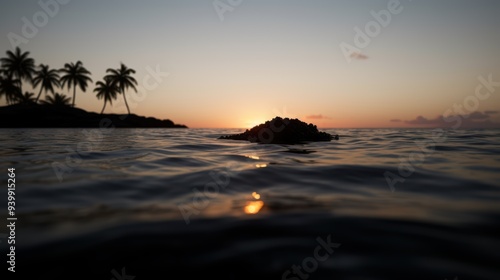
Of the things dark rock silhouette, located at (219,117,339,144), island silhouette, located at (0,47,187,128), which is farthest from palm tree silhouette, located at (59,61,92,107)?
dark rock silhouette, located at (219,117,339,144)

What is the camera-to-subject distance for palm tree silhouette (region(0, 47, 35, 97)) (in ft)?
142

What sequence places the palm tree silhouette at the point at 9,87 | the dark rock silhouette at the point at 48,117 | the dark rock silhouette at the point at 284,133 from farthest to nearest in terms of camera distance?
the palm tree silhouette at the point at 9,87, the dark rock silhouette at the point at 48,117, the dark rock silhouette at the point at 284,133

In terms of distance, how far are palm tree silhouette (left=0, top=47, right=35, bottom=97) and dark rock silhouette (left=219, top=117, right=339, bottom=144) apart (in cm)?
4908

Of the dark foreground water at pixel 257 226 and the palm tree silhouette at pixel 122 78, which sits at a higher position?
the palm tree silhouette at pixel 122 78

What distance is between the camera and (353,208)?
250cm

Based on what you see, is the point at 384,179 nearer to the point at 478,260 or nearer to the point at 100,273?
the point at 478,260

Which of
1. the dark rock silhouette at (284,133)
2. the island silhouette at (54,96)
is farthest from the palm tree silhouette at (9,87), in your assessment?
the dark rock silhouette at (284,133)

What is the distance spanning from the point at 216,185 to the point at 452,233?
2.38 metres

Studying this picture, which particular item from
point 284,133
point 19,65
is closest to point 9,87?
point 19,65

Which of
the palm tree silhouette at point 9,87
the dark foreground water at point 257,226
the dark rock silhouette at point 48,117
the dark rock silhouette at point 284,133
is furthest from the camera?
the palm tree silhouette at point 9,87

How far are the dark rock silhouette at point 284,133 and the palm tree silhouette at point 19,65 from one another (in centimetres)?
4908

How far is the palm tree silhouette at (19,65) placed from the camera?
4325 cm

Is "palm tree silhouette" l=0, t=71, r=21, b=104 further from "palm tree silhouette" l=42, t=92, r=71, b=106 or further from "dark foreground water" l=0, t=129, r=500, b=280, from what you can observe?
"dark foreground water" l=0, t=129, r=500, b=280

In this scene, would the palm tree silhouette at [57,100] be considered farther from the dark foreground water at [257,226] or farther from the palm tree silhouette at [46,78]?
the dark foreground water at [257,226]
